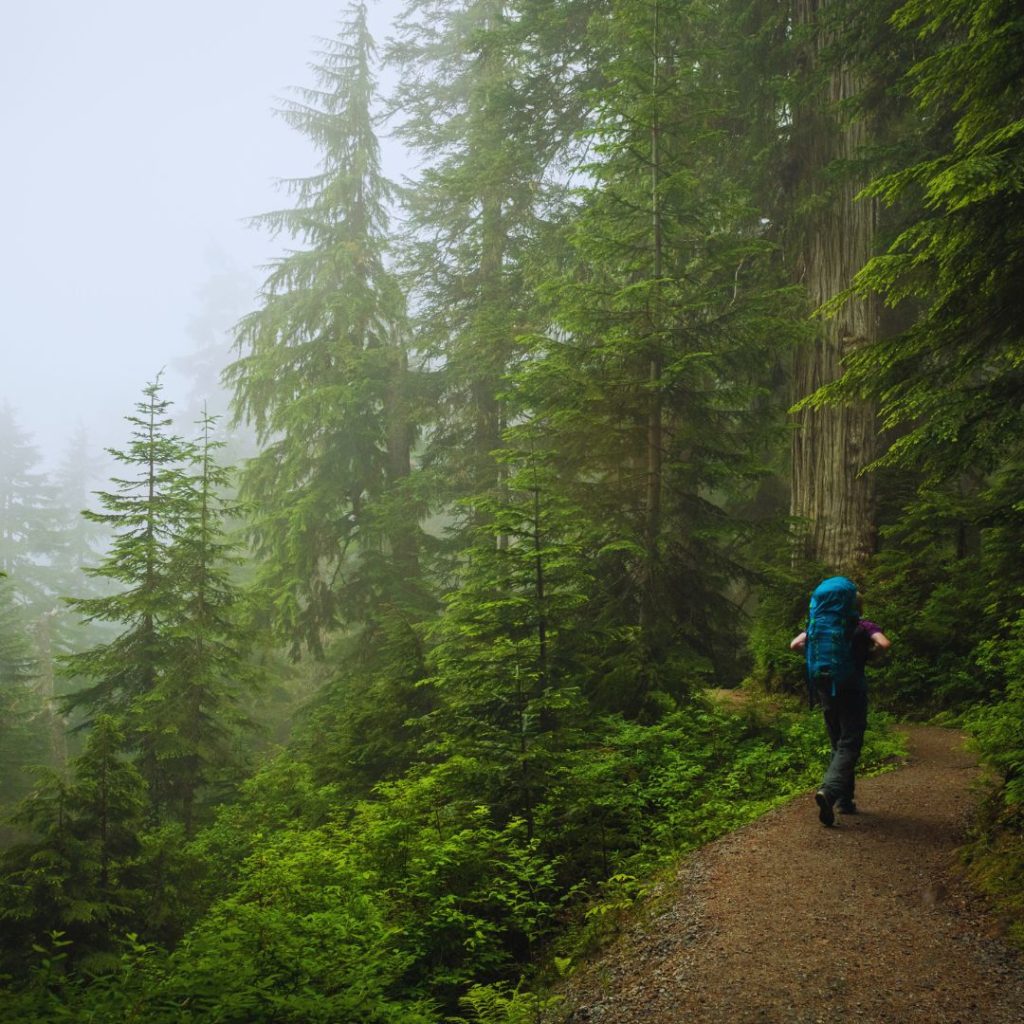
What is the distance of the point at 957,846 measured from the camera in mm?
4543

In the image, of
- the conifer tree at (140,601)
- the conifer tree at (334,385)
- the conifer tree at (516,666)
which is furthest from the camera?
the conifer tree at (334,385)

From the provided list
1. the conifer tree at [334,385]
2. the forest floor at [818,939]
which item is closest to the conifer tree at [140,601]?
the conifer tree at [334,385]

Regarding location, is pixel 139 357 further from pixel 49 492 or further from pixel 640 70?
pixel 640 70

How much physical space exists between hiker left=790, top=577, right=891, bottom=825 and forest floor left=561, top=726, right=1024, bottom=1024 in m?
0.27

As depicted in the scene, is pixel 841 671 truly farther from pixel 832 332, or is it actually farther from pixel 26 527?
pixel 26 527

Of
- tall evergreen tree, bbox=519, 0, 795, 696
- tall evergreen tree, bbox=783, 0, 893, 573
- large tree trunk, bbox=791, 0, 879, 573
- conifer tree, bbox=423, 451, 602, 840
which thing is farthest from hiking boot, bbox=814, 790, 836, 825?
large tree trunk, bbox=791, 0, 879, 573

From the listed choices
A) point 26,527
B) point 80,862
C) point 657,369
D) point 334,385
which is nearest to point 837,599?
point 657,369

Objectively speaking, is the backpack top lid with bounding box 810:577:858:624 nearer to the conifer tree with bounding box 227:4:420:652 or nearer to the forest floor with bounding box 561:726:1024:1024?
the forest floor with bounding box 561:726:1024:1024

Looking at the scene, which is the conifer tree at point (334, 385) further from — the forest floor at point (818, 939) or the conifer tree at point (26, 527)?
the conifer tree at point (26, 527)

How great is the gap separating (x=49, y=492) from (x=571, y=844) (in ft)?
165

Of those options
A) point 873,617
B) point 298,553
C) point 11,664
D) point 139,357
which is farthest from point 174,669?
point 139,357

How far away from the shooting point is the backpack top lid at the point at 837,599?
18.1ft

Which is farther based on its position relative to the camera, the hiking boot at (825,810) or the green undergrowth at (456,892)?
the hiking boot at (825,810)

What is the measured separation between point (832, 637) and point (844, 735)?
0.72 meters
